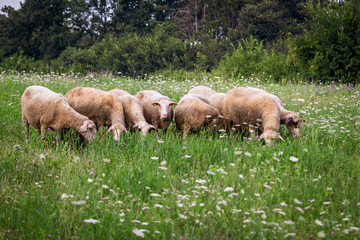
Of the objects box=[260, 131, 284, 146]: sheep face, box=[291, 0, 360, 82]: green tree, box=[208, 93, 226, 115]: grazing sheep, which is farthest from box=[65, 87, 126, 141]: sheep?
box=[291, 0, 360, 82]: green tree

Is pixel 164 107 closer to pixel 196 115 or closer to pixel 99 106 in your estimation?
pixel 196 115

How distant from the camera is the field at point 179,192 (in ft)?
12.3

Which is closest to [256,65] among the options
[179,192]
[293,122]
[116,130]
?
[293,122]

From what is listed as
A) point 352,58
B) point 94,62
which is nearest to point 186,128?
point 352,58

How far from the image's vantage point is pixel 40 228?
3834 millimetres

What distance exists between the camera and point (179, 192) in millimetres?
4844

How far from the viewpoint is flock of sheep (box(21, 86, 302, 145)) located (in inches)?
292

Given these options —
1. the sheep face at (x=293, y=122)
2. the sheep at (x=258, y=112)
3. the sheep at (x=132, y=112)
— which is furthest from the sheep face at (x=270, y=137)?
the sheep at (x=132, y=112)

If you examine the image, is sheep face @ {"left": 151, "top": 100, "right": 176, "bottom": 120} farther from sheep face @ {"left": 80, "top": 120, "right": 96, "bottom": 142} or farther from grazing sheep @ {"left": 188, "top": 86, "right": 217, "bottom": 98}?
grazing sheep @ {"left": 188, "top": 86, "right": 217, "bottom": 98}

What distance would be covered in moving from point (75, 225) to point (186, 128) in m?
4.51

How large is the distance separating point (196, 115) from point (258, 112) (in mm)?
1362

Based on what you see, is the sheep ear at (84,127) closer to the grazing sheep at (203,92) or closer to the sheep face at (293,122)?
the grazing sheep at (203,92)

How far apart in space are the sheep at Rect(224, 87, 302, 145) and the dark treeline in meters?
14.6

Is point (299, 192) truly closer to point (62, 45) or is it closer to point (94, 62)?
point (94, 62)
